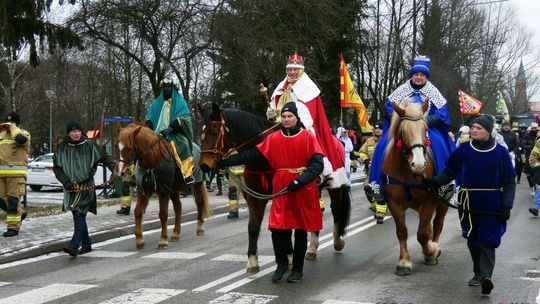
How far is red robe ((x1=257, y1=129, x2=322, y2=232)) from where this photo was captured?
6973 mm

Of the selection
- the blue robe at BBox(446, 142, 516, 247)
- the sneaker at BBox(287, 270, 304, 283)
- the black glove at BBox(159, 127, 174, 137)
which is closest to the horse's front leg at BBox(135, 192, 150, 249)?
the black glove at BBox(159, 127, 174, 137)

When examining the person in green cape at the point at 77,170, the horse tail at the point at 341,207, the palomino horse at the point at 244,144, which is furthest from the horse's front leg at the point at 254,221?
the person in green cape at the point at 77,170

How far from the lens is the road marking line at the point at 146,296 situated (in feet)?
21.2

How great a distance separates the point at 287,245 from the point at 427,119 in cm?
233

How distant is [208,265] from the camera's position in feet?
27.3

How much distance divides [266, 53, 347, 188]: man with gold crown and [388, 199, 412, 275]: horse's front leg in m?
0.86

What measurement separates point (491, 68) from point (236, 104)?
3124 cm

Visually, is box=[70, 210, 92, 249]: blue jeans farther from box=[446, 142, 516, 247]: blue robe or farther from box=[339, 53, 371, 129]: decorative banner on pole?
box=[339, 53, 371, 129]: decorative banner on pole

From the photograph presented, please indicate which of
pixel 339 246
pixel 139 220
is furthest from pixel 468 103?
pixel 139 220

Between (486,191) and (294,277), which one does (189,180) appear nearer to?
(294,277)

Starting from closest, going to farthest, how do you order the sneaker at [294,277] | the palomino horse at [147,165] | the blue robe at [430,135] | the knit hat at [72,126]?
the sneaker at [294,277] → the blue robe at [430,135] → the palomino horse at [147,165] → the knit hat at [72,126]

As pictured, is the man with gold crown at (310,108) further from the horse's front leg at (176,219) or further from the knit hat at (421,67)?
the horse's front leg at (176,219)

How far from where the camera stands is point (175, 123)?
1059 cm

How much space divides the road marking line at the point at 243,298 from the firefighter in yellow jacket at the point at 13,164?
232 inches
